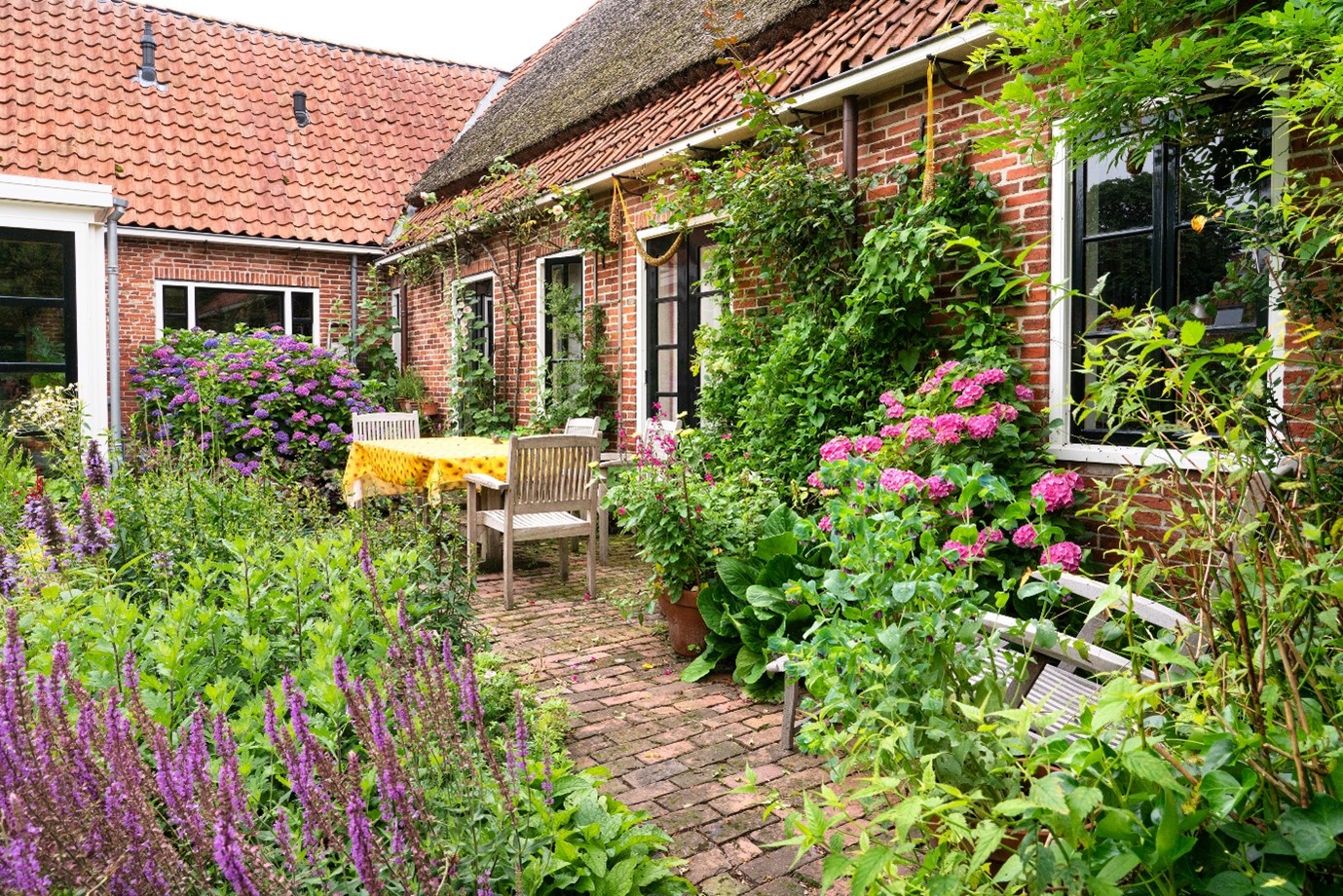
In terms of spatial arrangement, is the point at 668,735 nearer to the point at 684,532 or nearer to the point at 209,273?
the point at 684,532

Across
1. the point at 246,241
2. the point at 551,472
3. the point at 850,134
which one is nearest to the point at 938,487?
the point at 850,134

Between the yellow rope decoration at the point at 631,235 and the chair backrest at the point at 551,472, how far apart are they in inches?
80.1

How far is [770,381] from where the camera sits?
20.0 feet

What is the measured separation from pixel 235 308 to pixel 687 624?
33.1ft

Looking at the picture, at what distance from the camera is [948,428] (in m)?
4.47

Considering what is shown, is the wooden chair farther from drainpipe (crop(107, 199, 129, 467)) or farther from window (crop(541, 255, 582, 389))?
drainpipe (crop(107, 199, 129, 467))

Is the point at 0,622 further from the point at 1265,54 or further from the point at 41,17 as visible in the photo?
the point at 41,17

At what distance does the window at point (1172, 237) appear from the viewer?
4.08 metres

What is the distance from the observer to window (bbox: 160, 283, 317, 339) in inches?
478

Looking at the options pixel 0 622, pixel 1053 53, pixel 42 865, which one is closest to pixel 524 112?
pixel 1053 53

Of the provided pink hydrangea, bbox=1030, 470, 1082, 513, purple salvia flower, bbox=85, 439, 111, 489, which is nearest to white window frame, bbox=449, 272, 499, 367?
purple salvia flower, bbox=85, 439, 111, 489

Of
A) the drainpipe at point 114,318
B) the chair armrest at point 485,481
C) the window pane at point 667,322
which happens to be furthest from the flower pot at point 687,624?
the drainpipe at point 114,318

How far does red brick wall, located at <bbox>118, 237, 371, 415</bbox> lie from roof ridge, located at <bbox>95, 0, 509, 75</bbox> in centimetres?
443

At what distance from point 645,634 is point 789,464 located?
1.40 m
